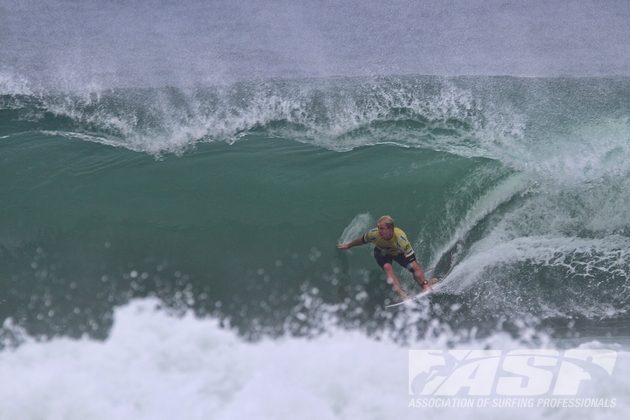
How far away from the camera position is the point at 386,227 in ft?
22.0

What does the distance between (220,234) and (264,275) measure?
721mm

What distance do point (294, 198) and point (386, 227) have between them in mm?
1657

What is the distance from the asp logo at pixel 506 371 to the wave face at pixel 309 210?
0.16 meters

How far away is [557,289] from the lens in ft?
24.2

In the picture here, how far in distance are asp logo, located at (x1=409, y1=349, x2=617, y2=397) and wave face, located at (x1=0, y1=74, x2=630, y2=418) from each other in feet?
Answer: 0.53

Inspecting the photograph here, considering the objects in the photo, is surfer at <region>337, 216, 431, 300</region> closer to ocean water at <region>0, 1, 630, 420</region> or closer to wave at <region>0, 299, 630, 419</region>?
ocean water at <region>0, 1, 630, 420</region>

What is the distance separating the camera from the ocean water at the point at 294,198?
6805 millimetres

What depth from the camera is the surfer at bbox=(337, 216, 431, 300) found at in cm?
698

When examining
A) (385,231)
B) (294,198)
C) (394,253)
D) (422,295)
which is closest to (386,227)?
(385,231)

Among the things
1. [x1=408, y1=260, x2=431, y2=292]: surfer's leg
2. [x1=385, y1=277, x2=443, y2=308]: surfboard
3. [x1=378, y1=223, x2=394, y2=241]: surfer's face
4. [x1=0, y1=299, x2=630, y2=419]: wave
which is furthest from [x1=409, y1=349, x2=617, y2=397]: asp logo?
[x1=378, y1=223, x2=394, y2=241]: surfer's face

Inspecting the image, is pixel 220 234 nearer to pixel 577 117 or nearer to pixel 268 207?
pixel 268 207

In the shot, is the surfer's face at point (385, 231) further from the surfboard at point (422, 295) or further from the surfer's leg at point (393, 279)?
the surfboard at point (422, 295)

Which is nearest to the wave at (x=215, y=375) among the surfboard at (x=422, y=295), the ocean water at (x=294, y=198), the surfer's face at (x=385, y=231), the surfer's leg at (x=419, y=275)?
the ocean water at (x=294, y=198)

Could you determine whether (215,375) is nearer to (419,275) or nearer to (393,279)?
(393,279)
